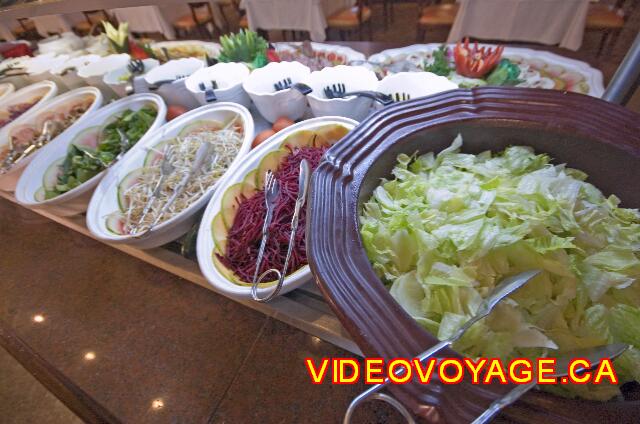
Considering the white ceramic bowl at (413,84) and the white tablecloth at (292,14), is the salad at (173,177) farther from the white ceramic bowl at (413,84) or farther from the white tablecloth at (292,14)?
the white tablecloth at (292,14)

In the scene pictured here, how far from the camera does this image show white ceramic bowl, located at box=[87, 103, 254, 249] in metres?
1.01

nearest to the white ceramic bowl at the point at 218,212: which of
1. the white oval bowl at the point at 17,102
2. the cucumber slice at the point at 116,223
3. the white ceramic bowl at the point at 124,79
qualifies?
the cucumber slice at the point at 116,223

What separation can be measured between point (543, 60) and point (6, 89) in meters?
3.31

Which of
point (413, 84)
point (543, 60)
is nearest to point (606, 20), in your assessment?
point (543, 60)

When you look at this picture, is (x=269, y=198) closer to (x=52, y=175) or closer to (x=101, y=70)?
(x=52, y=175)

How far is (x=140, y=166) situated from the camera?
1289 mm

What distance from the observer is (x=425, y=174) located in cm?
81

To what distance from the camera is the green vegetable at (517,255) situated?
55cm

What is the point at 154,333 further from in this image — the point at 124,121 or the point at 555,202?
the point at 555,202

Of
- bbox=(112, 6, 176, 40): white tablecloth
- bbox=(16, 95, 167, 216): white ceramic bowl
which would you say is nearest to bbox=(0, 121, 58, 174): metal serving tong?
bbox=(16, 95, 167, 216): white ceramic bowl

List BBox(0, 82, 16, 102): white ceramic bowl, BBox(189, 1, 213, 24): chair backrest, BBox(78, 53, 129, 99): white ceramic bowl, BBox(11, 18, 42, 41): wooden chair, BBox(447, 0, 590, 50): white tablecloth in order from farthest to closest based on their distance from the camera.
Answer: BBox(189, 1, 213, 24): chair backrest
BBox(11, 18, 42, 41): wooden chair
BBox(447, 0, 590, 50): white tablecloth
BBox(0, 82, 16, 102): white ceramic bowl
BBox(78, 53, 129, 99): white ceramic bowl

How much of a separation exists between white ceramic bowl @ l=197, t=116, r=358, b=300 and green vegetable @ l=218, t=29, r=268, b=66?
78 cm

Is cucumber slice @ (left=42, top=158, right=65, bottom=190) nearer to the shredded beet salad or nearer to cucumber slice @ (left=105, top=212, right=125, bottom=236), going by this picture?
cucumber slice @ (left=105, top=212, right=125, bottom=236)

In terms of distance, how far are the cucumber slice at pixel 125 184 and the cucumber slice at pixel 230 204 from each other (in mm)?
453
